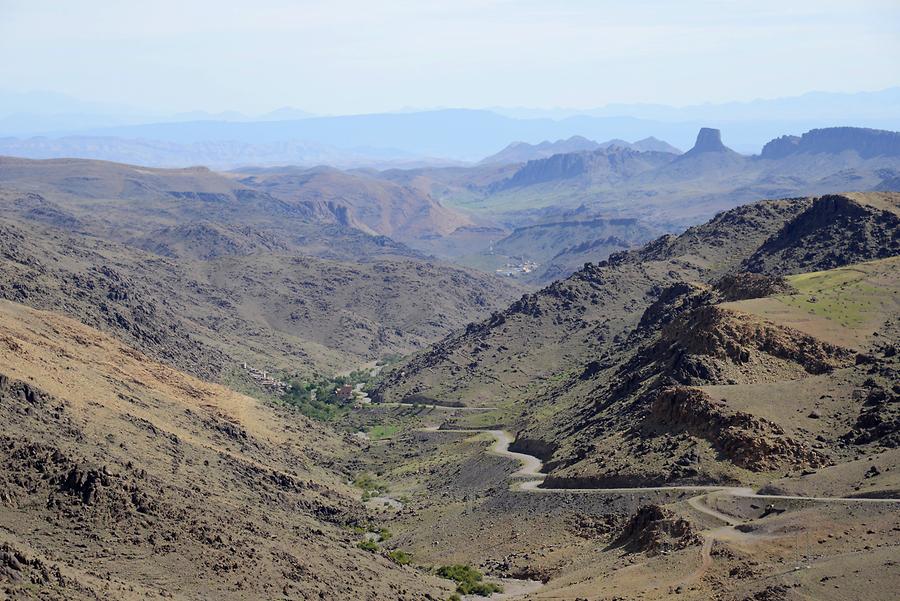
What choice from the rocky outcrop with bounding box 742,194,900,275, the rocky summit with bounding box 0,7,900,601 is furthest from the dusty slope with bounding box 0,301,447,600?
the rocky outcrop with bounding box 742,194,900,275

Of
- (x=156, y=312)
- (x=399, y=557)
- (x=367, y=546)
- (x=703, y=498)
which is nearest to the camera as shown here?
(x=703, y=498)

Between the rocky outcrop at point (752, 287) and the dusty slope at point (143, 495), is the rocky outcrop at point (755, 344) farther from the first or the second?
the dusty slope at point (143, 495)

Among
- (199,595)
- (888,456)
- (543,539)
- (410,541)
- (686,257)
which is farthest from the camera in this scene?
(686,257)

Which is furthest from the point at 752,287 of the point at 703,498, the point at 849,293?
the point at 703,498

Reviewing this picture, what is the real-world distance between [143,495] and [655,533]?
→ 27689mm

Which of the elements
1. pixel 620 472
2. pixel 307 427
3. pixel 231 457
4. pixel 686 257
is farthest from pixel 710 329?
pixel 686 257

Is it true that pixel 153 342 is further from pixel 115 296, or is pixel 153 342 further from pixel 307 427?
pixel 307 427

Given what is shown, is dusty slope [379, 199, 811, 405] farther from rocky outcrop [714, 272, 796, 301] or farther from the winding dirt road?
the winding dirt road

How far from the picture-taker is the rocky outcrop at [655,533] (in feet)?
212

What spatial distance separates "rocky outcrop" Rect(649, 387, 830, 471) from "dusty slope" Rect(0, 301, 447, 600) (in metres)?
21.1

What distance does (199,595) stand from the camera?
188 feet

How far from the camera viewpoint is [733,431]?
78.6 meters

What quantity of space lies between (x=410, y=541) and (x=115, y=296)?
6999cm

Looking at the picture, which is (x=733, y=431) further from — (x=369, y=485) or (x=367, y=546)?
(x=369, y=485)
